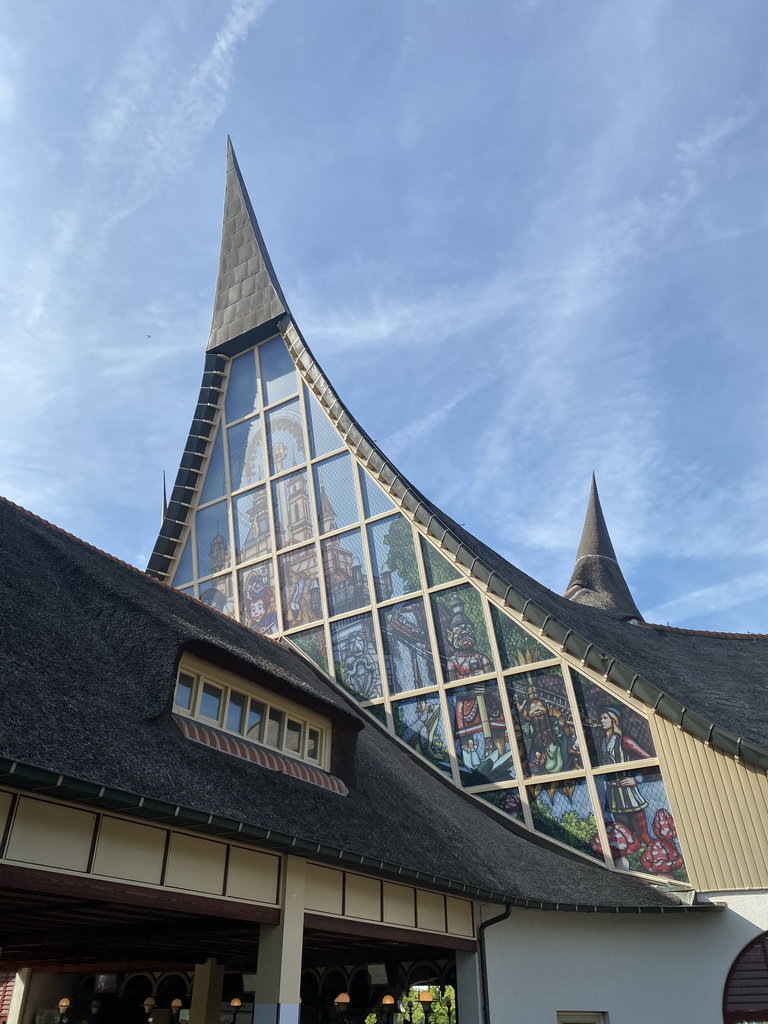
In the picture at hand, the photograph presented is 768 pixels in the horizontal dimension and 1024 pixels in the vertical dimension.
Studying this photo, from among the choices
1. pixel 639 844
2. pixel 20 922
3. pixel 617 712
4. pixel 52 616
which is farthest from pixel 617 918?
pixel 52 616

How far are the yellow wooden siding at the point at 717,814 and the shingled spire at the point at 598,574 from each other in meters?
19.8

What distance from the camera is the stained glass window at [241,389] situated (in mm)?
22391

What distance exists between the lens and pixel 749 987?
11648mm

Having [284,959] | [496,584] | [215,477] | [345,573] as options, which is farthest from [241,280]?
[284,959]

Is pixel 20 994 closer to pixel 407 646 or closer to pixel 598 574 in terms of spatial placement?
pixel 407 646

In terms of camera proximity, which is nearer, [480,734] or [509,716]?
[509,716]

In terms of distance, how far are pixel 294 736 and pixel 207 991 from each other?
456 cm

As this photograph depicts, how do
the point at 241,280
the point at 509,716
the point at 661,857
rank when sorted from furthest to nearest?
the point at 241,280
the point at 509,716
the point at 661,857

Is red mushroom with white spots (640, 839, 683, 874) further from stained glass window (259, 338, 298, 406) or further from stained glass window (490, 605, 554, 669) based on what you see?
stained glass window (259, 338, 298, 406)

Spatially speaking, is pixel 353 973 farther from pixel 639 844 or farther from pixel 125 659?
pixel 125 659

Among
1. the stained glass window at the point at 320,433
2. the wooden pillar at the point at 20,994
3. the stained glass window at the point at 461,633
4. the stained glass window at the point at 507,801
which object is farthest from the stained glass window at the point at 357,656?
the wooden pillar at the point at 20,994

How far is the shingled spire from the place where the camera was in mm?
34719

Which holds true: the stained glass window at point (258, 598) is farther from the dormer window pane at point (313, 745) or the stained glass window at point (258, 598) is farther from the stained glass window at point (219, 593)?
the dormer window pane at point (313, 745)

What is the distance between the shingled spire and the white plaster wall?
20696 mm
